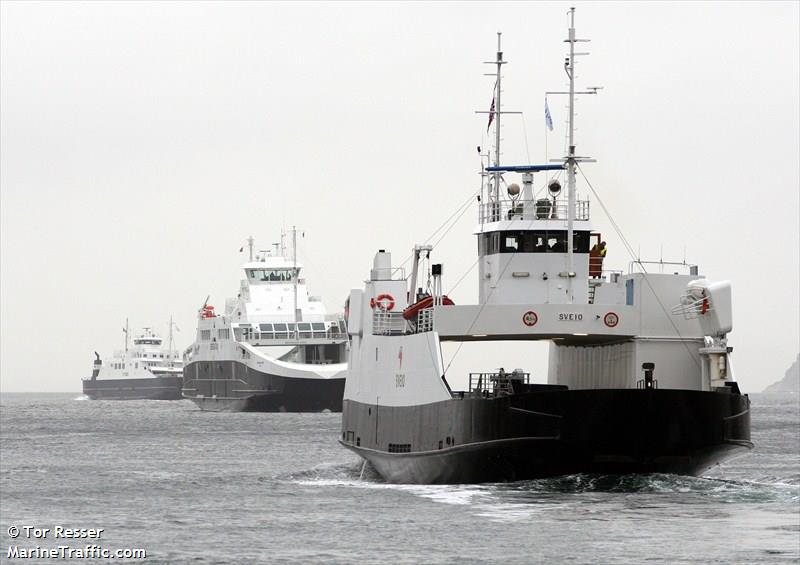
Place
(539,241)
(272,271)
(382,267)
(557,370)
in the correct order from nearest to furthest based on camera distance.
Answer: (539,241), (557,370), (382,267), (272,271)

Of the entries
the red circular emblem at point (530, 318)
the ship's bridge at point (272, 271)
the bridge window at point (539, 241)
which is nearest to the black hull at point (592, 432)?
the red circular emblem at point (530, 318)

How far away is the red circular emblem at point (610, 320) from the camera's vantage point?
3772 centimetres

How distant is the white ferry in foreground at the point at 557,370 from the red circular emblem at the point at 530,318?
24 mm

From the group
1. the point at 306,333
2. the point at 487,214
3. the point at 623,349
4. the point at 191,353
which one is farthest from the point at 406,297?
the point at 191,353

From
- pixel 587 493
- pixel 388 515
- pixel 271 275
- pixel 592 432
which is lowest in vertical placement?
pixel 388 515

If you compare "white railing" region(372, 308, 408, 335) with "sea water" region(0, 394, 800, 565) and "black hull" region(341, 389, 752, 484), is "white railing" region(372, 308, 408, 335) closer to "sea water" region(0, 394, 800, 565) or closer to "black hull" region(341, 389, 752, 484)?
"sea water" region(0, 394, 800, 565)

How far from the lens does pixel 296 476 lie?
47.2 m

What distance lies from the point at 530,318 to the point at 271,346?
90.8 meters

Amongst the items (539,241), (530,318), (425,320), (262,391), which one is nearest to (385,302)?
(425,320)

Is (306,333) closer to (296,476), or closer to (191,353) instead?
(191,353)

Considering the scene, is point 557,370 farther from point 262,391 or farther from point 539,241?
point 262,391

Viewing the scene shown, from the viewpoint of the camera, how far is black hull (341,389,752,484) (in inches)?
1377

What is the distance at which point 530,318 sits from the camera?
37312 mm

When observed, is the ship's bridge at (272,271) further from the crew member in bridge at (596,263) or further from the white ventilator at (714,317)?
the white ventilator at (714,317)
